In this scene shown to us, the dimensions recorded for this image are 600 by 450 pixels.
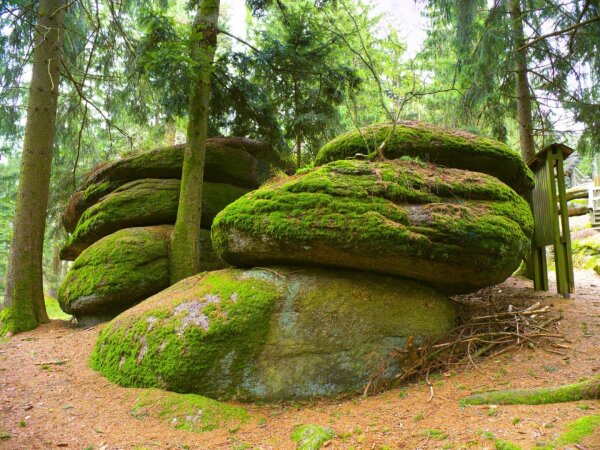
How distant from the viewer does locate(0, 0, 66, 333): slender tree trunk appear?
24.9 ft

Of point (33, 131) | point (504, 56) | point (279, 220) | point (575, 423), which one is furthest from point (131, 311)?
point (504, 56)

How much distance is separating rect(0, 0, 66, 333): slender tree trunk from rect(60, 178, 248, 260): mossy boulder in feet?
3.39

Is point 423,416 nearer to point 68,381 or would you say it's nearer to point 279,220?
point 279,220

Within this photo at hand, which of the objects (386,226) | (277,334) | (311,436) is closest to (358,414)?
(311,436)

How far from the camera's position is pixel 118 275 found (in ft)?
24.0

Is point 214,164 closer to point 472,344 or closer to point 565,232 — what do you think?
point 472,344

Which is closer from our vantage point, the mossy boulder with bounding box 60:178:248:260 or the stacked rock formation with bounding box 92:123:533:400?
the stacked rock formation with bounding box 92:123:533:400

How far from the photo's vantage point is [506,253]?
5023 millimetres

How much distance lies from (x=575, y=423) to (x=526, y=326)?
2.40 metres

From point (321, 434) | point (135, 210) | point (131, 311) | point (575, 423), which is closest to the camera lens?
point (575, 423)

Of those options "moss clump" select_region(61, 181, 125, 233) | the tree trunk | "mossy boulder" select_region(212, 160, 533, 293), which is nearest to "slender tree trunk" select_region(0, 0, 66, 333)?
"moss clump" select_region(61, 181, 125, 233)

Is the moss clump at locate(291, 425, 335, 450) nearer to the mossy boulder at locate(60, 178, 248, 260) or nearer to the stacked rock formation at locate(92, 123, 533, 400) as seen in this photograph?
the stacked rock formation at locate(92, 123, 533, 400)

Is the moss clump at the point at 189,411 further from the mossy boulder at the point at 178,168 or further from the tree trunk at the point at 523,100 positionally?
the tree trunk at the point at 523,100

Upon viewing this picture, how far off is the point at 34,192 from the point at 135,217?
1904 mm
